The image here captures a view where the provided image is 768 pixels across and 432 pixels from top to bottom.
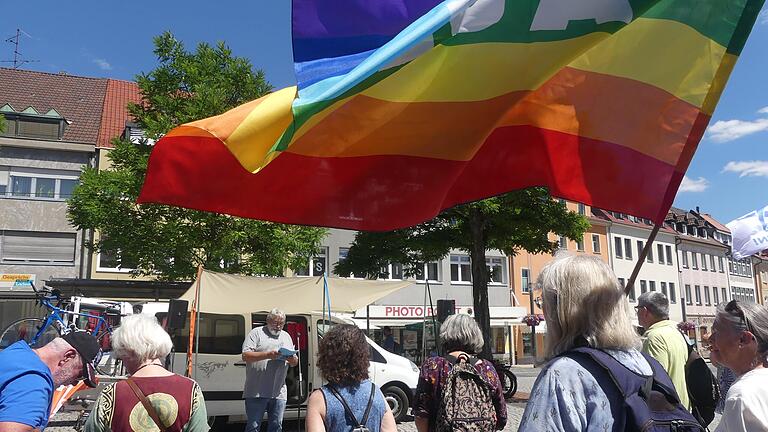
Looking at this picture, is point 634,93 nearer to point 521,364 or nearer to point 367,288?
point 367,288

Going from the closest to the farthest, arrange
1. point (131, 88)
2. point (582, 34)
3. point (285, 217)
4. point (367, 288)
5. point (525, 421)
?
point (525, 421) < point (582, 34) < point (285, 217) < point (367, 288) < point (131, 88)

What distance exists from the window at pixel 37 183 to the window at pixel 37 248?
1.76 meters

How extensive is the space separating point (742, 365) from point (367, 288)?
10.6 metres

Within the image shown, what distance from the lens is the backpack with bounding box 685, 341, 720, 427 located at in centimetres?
462

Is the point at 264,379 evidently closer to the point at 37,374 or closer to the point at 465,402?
the point at 465,402

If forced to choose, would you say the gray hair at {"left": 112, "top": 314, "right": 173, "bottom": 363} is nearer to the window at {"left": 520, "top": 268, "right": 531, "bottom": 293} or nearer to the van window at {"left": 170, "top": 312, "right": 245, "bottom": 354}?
the van window at {"left": 170, "top": 312, "right": 245, "bottom": 354}

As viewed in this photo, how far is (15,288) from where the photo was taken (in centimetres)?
2897

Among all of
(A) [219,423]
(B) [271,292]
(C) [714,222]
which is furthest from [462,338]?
(C) [714,222]

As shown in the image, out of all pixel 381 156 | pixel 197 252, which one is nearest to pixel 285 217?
pixel 381 156

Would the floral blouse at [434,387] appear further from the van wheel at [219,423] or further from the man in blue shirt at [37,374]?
the van wheel at [219,423]

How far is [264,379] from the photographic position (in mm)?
8406

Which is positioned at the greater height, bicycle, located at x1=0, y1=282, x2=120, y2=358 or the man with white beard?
bicycle, located at x1=0, y1=282, x2=120, y2=358

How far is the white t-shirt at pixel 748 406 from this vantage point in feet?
8.27

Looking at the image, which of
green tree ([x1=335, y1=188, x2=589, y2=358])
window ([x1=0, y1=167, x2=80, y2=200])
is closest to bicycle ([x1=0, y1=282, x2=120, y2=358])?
green tree ([x1=335, y1=188, x2=589, y2=358])
